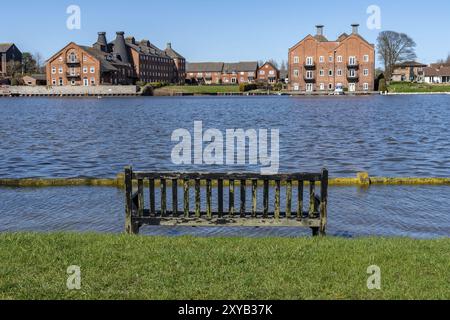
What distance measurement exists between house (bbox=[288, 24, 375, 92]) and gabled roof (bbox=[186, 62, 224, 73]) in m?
62.9

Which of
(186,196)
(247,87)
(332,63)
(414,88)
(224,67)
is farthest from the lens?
(224,67)

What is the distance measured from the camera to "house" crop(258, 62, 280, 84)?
179 metres

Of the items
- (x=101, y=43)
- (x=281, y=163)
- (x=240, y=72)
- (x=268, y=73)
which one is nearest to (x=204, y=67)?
(x=240, y=72)

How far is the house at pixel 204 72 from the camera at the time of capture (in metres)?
192

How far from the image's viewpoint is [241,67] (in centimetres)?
18650

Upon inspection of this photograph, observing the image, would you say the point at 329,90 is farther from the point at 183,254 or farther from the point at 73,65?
the point at 183,254

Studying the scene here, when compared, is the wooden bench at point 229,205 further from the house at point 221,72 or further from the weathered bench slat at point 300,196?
the house at point 221,72

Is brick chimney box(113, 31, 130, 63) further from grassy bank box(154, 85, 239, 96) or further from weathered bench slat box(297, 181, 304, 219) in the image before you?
weathered bench slat box(297, 181, 304, 219)

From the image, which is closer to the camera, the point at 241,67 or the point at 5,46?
the point at 5,46

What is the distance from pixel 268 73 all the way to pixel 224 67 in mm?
19539

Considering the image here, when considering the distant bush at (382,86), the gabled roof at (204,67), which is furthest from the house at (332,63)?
the gabled roof at (204,67)

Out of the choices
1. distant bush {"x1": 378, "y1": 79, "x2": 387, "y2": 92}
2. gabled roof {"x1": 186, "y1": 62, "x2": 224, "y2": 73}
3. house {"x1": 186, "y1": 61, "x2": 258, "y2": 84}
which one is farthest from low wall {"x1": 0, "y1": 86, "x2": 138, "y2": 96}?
distant bush {"x1": 378, "y1": 79, "x2": 387, "y2": 92}

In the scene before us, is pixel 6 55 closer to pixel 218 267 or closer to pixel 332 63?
pixel 332 63

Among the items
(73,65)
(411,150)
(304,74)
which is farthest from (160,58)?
(411,150)
